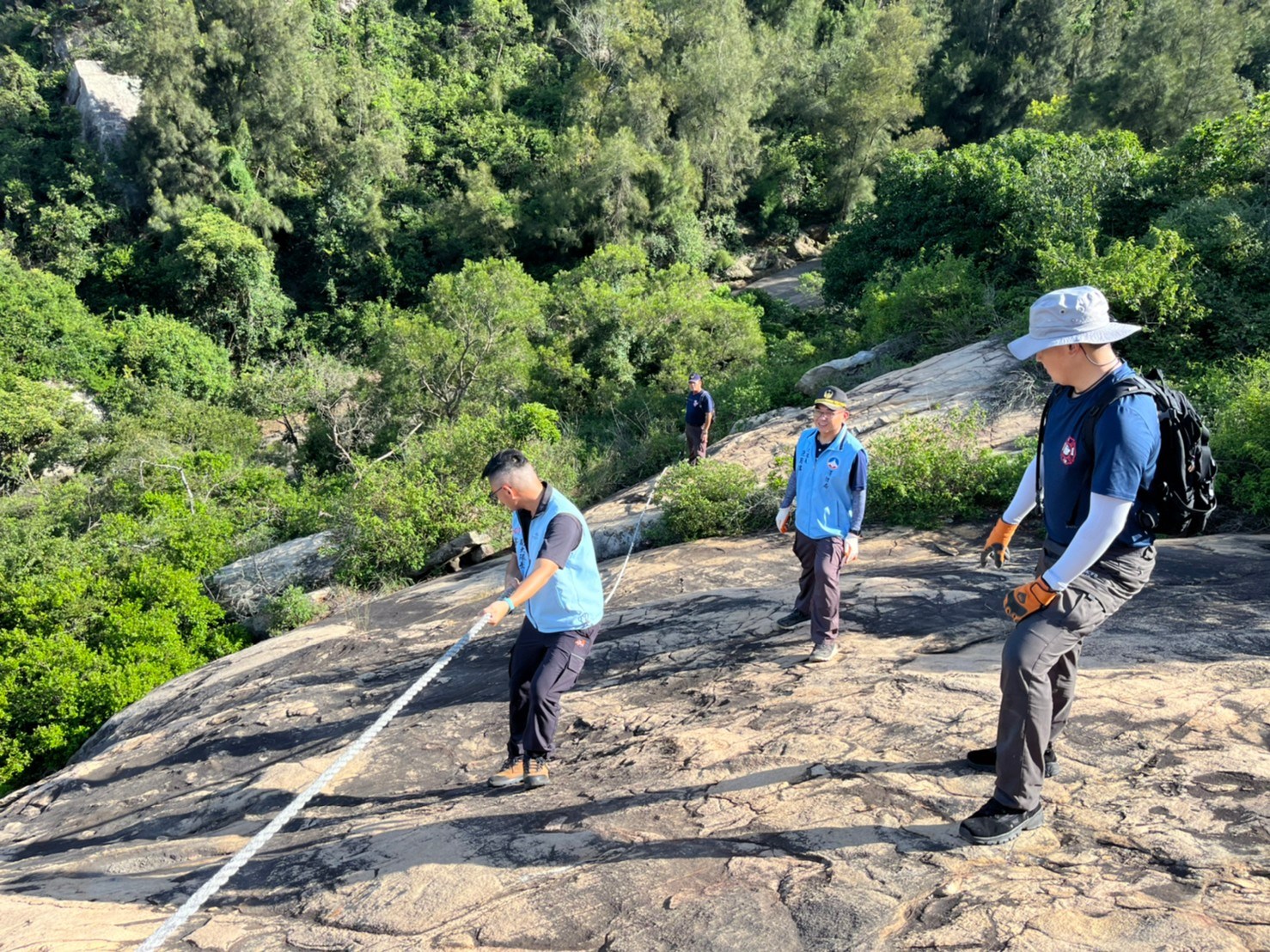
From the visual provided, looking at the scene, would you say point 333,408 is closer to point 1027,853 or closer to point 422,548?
point 422,548

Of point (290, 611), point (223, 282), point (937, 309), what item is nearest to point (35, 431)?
point (223, 282)

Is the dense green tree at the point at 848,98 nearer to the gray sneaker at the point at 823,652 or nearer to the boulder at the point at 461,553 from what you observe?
the boulder at the point at 461,553

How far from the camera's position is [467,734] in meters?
4.66

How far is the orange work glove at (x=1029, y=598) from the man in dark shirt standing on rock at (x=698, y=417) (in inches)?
338

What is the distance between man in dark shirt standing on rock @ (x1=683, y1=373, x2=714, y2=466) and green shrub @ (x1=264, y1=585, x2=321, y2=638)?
5.44 meters

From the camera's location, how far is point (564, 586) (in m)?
3.70

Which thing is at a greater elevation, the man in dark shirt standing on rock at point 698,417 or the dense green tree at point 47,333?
the dense green tree at point 47,333

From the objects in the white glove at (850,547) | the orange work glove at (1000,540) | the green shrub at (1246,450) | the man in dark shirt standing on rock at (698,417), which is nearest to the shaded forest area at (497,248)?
the green shrub at (1246,450)

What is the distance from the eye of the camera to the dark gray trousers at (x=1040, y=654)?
106 inches

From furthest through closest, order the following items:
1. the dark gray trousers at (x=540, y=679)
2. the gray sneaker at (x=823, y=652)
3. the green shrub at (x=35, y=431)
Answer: the green shrub at (x=35, y=431) → the gray sneaker at (x=823, y=652) → the dark gray trousers at (x=540, y=679)

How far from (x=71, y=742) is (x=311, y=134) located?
93.2 ft

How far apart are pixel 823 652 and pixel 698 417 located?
23.2 feet

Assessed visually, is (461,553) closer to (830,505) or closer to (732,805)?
(830,505)

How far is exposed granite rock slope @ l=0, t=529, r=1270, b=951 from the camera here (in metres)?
2.59
